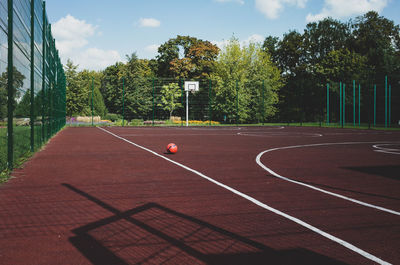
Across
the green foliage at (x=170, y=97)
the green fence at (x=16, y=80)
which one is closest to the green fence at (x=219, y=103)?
the green foliage at (x=170, y=97)

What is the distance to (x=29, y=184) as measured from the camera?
599 cm

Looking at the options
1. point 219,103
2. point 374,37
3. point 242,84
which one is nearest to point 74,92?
point 219,103

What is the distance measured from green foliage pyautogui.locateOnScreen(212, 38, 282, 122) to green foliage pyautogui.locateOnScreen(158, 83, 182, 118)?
4.00 meters

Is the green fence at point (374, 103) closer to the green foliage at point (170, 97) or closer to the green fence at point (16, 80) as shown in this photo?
the green foliage at point (170, 97)

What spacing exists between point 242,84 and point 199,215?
120 ft

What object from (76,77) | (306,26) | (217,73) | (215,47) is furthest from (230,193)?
(306,26)

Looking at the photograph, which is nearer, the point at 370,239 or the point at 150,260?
the point at 150,260

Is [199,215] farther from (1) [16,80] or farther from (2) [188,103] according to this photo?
(2) [188,103]

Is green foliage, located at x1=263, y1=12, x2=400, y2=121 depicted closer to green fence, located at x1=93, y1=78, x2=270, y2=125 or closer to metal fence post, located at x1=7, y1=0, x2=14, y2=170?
green fence, located at x1=93, y1=78, x2=270, y2=125

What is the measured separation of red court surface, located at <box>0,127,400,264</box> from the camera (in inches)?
121

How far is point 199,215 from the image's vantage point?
423 cm

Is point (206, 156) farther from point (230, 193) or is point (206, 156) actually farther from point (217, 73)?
point (217, 73)

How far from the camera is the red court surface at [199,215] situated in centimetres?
306

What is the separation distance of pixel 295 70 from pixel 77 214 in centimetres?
5874
